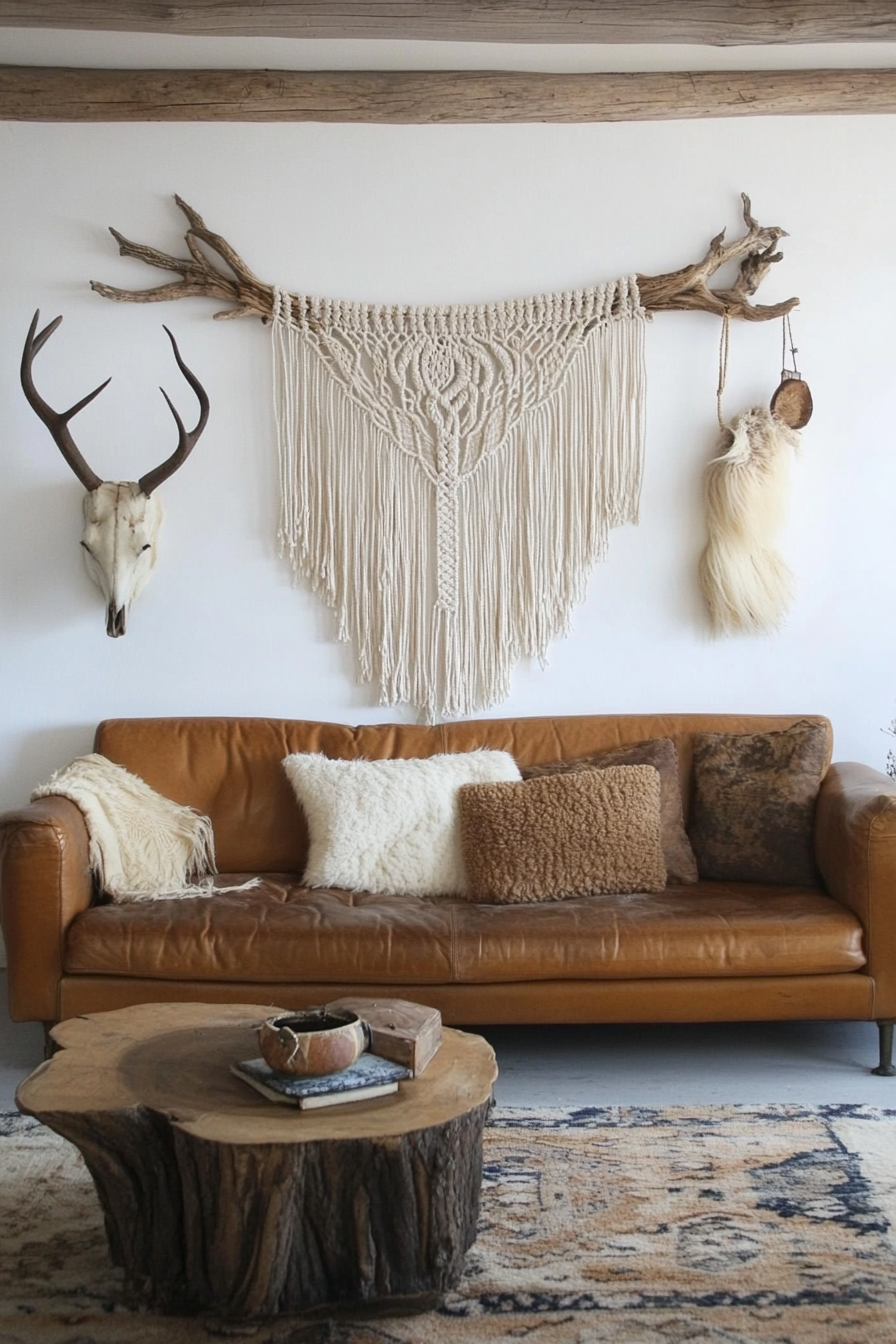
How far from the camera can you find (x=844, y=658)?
387 cm

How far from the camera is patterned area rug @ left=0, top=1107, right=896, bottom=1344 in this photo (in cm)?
188

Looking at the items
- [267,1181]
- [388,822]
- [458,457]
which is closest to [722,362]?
[458,457]

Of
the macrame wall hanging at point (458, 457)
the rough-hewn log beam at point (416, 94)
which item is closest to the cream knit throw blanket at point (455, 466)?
the macrame wall hanging at point (458, 457)

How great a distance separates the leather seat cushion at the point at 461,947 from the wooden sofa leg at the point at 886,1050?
0.55ft

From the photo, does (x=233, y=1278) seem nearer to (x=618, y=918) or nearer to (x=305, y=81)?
(x=618, y=918)

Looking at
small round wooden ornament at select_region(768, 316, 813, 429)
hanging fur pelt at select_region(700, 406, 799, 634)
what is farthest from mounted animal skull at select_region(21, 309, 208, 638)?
small round wooden ornament at select_region(768, 316, 813, 429)

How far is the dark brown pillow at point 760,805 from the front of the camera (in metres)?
3.33

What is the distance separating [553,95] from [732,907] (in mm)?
2385

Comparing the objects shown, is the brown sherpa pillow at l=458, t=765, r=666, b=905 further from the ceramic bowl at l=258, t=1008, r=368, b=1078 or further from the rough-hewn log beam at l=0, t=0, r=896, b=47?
the rough-hewn log beam at l=0, t=0, r=896, b=47

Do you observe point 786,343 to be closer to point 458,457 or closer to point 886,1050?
point 458,457

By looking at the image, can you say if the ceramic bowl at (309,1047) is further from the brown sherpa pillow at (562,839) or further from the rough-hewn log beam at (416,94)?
the rough-hewn log beam at (416,94)

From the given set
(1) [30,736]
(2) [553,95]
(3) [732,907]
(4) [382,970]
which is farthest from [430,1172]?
(2) [553,95]

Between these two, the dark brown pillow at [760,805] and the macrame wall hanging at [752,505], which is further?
the macrame wall hanging at [752,505]

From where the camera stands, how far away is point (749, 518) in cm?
371
